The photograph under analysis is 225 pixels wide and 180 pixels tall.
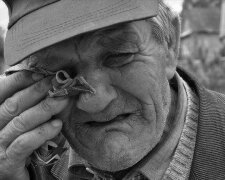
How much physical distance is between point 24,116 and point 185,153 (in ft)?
3.24

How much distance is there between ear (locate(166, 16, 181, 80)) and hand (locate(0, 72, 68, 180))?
0.73 meters

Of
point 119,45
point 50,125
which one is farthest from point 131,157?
point 119,45

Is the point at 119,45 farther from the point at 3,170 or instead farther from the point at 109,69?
the point at 3,170

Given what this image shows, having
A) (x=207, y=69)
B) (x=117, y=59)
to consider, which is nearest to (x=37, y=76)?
(x=117, y=59)

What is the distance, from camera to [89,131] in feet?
7.79

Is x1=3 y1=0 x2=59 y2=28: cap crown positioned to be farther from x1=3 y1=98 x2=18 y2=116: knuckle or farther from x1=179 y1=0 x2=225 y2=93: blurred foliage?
x1=179 y1=0 x2=225 y2=93: blurred foliage

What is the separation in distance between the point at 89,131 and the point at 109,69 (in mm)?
374

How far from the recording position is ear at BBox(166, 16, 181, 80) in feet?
8.58

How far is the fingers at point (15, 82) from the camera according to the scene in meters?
2.33

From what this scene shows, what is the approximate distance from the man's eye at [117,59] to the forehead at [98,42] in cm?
5

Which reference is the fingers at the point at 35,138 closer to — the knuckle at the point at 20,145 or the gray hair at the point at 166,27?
the knuckle at the point at 20,145

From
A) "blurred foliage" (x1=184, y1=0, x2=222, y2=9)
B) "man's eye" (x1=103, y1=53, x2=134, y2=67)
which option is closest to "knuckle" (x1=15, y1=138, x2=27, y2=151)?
"man's eye" (x1=103, y1=53, x2=134, y2=67)

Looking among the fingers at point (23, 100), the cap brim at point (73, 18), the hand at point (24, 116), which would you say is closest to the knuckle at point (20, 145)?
the hand at point (24, 116)

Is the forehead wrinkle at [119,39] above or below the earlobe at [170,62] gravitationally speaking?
above
